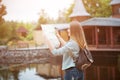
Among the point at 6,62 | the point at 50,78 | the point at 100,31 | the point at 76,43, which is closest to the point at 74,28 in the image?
the point at 76,43

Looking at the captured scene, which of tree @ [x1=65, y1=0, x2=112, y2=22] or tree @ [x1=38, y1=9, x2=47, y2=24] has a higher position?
tree @ [x1=65, y1=0, x2=112, y2=22]

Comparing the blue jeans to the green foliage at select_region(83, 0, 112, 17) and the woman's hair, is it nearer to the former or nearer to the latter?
the woman's hair

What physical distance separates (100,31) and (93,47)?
27.3 inches

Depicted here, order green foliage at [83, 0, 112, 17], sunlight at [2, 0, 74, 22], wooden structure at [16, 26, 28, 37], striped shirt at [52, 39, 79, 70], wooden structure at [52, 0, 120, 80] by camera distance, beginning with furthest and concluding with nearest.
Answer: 1. green foliage at [83, 0, 112, 17]
2. wooden structure at [52, 0, 120, 80]
3. wooden structure at [16, 26, 28, 37]
4. sunlight at [2, 0, 74, 22]
5. striped shirt at [52, 39, 79, 70]

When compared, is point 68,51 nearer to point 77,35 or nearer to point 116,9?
point 77,35

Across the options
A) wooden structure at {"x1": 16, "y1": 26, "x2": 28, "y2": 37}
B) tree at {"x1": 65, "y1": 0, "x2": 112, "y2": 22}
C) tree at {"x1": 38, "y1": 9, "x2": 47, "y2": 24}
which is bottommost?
wooden structure at {"x1": 16, "y1": 26, "x2": 28, "y2": 37}

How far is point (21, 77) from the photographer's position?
16.9 feet

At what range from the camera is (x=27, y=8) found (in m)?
5.34

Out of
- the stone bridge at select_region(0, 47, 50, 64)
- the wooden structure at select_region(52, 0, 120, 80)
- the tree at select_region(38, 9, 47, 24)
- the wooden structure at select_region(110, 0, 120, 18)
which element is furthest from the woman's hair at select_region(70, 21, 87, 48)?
the wooden structure at select_region(110, 0, 120, 18)

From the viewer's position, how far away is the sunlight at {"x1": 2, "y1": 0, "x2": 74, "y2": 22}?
534 centimetres

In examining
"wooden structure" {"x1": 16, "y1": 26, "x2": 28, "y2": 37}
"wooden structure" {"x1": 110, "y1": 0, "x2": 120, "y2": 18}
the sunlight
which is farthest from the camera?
"wooden structure" {"x1": 110, "y1": 0, "x2": 120, "y2": 18}

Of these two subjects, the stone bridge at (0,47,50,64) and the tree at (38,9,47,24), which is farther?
the stone bridge at (0,47,50,64)

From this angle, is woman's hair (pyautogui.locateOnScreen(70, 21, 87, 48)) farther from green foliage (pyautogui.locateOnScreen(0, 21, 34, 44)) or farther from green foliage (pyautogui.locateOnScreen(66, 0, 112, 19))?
green foliage (pyautogui.locateOnScreen(66, 0, 112, 19))

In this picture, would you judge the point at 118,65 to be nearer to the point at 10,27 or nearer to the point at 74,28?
the point at 10,27
